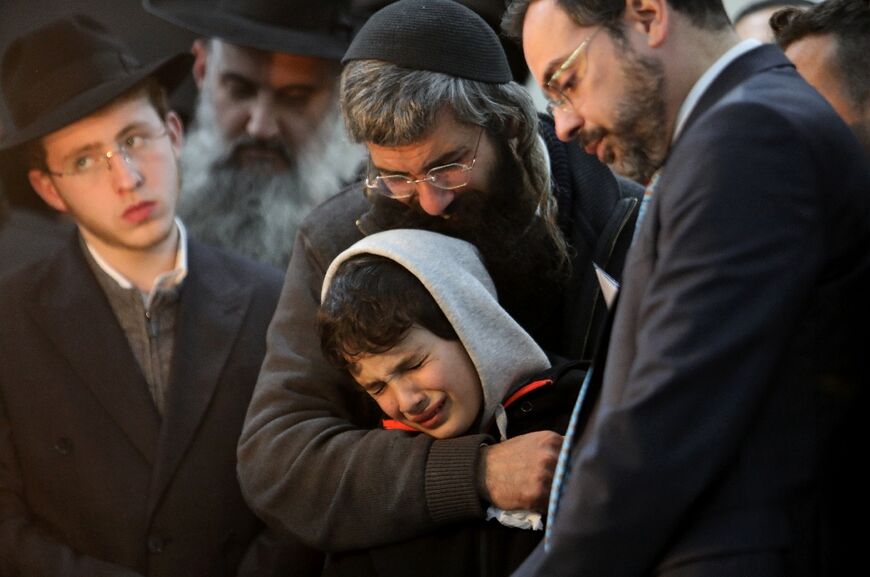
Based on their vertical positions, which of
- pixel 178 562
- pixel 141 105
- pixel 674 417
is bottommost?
pixel 178 562

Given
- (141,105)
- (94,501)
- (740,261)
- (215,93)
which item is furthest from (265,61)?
(740,261)

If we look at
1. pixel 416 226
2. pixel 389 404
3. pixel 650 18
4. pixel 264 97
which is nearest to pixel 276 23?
pixel 264 97

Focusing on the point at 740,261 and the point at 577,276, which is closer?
the point at 740,261

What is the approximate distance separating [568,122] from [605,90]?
12cm

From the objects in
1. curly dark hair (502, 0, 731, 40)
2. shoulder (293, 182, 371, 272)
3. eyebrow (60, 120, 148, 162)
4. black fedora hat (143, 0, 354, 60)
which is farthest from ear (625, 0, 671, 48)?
black fedora hat (143, 0, 354, 60)

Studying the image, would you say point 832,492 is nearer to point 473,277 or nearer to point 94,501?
point 473,277

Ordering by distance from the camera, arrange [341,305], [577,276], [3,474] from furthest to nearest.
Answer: [3,474], [577,276], [341,305]

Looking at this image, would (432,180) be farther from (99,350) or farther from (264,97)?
(264,97)

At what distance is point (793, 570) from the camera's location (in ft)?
6.79

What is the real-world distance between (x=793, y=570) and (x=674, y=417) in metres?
0.33

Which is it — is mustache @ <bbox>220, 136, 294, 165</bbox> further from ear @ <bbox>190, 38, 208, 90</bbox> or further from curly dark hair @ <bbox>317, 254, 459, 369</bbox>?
curly dark hair @ <bbox>317, 254, 459, 369</bbox>

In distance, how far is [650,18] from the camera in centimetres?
230

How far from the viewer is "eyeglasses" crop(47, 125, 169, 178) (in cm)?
376

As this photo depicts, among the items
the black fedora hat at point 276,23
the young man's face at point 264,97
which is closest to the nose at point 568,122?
the black fedora hat at point 276,23
